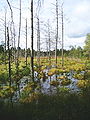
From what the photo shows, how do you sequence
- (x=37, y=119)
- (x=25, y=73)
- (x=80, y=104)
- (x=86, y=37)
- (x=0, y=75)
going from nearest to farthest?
(x=37, y=119), (x=80, y=104), (x=0, y=75), (x=25, y=73), (x=86, y=37)

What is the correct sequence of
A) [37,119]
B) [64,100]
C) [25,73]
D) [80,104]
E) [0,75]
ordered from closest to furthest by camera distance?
[37,119] < [80,104] < [64,100] < [0,75] < [25,73]

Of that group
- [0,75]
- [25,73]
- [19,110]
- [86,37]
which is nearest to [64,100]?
[19,110]

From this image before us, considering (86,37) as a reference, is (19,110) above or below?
below

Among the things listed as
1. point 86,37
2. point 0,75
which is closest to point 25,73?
point 0,75

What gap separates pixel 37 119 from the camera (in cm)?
537

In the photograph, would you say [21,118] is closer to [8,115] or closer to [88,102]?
[8,115]

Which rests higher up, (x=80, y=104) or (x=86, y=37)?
(x=86, y=37)

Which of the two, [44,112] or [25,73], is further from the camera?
[25,73]

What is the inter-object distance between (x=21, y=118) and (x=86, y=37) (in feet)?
244

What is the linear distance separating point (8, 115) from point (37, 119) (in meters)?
0.90

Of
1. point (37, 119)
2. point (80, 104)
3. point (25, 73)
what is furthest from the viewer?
point (25, 73)

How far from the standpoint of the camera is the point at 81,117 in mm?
5402

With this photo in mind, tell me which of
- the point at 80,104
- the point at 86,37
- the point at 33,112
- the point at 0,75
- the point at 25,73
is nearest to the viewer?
the point at 33,112

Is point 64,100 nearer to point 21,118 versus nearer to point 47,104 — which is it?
point 47,104
